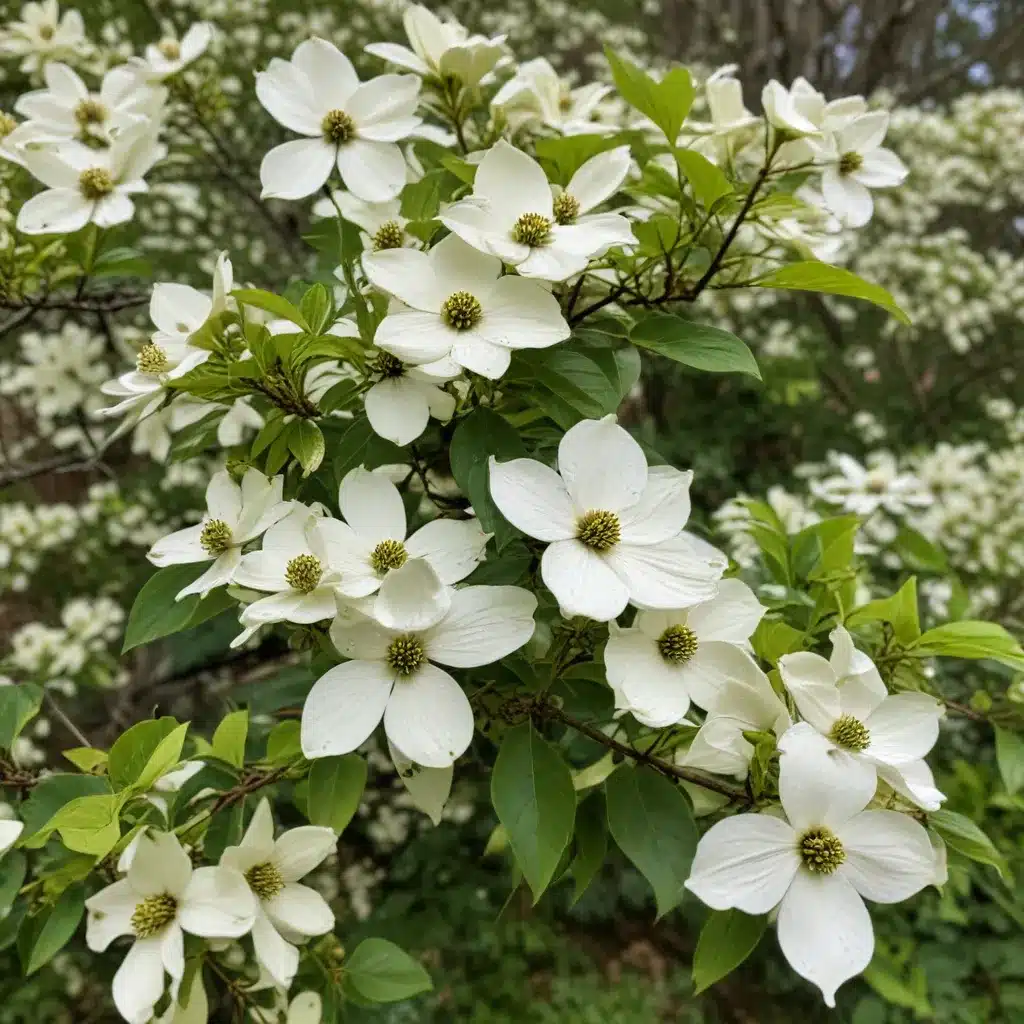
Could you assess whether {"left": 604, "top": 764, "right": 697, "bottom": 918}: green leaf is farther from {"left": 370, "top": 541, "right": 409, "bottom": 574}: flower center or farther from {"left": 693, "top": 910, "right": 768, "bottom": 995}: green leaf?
{"left": 370, "top": 541, "right": 409, "bottom": 574}: flower center

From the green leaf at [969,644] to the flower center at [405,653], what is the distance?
0.39 m

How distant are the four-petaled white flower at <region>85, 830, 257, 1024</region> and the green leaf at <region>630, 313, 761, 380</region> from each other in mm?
451

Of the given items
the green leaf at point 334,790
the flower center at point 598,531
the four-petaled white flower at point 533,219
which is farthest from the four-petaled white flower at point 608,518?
the green leaf at point 334,790

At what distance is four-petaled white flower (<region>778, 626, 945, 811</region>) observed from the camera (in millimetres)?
463

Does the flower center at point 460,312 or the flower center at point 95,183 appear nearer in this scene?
the flower center at point 460,312

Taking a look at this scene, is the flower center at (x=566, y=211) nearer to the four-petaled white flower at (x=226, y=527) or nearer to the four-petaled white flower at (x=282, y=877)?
the four-petaled white flower at (x=226, y=527)

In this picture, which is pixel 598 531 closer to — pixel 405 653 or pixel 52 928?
pixel 405 653

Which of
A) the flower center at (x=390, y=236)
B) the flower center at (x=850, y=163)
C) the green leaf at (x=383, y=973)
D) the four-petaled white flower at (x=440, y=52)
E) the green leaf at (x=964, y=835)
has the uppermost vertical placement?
the four-petaled white flower at (x=440, y=52)

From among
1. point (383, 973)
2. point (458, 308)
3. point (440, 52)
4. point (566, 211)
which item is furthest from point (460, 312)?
point (383, 973)

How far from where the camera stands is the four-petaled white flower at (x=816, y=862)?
432mm

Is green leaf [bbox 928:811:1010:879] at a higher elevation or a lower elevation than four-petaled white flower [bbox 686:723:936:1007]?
lower

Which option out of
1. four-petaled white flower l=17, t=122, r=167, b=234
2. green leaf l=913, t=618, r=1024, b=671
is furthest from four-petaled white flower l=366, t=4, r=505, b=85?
green leaf l=913, t=618, r=1024, b=671

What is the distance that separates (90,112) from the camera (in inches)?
32.4

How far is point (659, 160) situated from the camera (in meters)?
0.72
